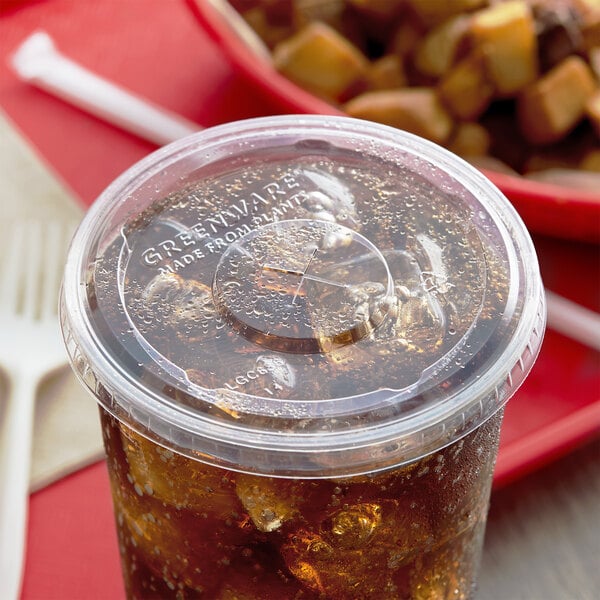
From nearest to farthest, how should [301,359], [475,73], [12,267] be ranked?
[301,359] → [12,267] → [475,73]

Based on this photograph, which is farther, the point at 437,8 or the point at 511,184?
the point at 437,8

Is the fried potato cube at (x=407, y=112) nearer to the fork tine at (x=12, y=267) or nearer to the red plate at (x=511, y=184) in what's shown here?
the red plate at (x=511, y=184)

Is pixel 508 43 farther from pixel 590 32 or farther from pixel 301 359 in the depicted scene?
pixel 301 359

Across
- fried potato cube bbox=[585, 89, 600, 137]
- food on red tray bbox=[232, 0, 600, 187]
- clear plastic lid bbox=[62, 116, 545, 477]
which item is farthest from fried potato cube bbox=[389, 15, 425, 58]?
clear plastic lid bbox=[62, 116, 545, 477]

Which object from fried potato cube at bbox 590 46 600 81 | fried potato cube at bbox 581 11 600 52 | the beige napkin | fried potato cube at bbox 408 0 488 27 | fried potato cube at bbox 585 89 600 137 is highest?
fried potato cube at bbox 408 0 488 27

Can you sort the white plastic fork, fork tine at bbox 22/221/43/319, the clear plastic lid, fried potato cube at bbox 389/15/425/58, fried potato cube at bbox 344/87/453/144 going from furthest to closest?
fried potato cube at bbox 389/15/425/58, fried potato cube at bbox 344/87/453/144, fork tine at bbox 22/221/43/319, the white plastic fork, the clear plastic lid

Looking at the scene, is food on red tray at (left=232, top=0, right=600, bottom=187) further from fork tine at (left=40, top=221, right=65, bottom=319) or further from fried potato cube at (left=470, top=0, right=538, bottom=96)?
fork tine at (left=40, top=221, right=65, bottom=319)

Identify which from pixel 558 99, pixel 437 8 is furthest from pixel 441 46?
pixel 558 99

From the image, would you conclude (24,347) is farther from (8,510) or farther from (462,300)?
(462,300)
